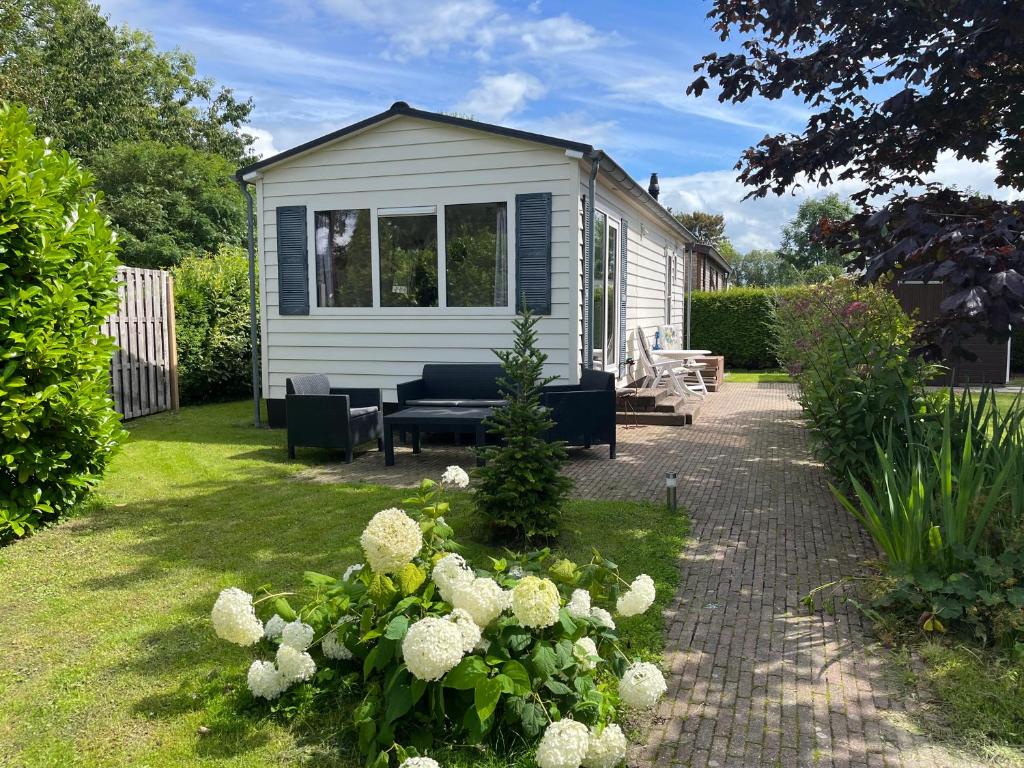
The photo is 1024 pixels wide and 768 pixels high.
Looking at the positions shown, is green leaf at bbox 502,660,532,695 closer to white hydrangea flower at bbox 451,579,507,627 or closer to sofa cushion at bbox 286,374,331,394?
white hydrangea flower at bbox 451,579,507,627

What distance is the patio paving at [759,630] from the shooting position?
8.74 feet

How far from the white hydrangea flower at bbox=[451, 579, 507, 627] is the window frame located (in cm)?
678

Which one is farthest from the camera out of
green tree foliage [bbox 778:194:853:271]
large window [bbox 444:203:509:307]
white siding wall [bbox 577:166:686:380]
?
green tree foliage [bbox 778:194:853:271]

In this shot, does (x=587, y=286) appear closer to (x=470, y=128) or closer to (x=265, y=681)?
(x=470, y=128)

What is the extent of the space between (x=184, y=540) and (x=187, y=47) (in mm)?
37037

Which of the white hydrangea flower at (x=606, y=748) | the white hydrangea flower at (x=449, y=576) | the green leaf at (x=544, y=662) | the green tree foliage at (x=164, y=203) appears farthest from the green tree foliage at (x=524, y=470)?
the green tree foliage at (x=164, y=203)

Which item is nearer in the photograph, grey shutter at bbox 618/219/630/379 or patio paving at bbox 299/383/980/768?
patio paving at bbox 299/383/980/768

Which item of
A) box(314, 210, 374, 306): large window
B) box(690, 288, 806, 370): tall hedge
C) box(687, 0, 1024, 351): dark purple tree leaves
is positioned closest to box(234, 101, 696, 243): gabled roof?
box(314, 210, 374, 306): large window

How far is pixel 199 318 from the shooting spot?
41.0 ft

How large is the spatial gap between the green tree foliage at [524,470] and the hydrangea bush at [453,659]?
174 cm

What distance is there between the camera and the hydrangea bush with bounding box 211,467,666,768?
2.36 metres

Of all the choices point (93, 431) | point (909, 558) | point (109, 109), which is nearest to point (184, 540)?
point (93, 431)

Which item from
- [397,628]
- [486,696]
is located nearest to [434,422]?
[397,628]

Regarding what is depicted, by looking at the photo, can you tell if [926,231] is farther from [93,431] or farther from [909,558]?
[93,431]
